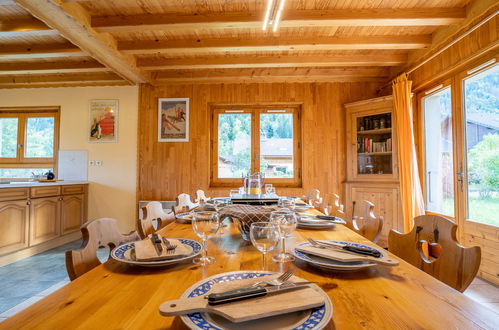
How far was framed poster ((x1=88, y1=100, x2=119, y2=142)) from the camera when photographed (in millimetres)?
4180

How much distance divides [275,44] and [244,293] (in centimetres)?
306

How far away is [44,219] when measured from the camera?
3.23 metres

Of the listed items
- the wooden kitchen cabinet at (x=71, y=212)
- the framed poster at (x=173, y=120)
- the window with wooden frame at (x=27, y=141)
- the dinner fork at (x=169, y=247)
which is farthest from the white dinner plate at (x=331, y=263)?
the window with wooden frame at (x=27, y=141)

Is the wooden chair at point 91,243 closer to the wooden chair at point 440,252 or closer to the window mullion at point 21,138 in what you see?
the wooden chair at point 440,252

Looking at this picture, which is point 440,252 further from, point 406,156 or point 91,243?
point 406,156

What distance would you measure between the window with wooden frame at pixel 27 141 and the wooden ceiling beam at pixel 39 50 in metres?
1.22

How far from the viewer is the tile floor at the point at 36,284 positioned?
1.93m

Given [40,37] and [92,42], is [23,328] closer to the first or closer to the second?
[92,42]

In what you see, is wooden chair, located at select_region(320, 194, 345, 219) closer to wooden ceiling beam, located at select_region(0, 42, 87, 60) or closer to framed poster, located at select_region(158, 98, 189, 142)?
framed poster, located at select_region(158, 98, 189, 142)

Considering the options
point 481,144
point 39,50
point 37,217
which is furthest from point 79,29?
point 481,144

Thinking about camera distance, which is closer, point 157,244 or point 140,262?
point 140,262

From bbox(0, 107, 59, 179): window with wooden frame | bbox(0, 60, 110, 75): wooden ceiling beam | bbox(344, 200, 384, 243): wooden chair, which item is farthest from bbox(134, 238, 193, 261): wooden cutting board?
bbox(0, 107, 59, 179): window with wooden frame

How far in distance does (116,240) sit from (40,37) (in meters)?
A: 3.38

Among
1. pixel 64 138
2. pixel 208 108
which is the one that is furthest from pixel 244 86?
pixel 64 138
